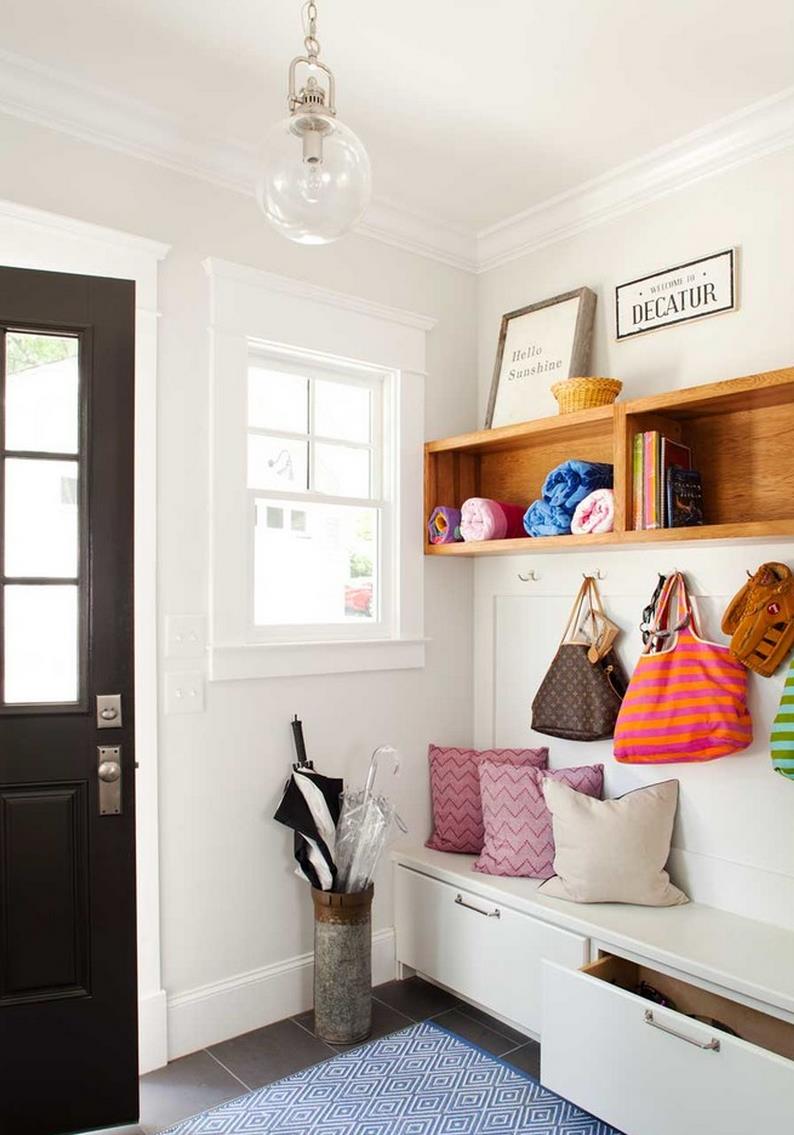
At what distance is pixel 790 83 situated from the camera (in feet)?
7.52

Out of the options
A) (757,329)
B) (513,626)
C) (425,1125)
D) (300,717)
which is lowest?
(425,1125)

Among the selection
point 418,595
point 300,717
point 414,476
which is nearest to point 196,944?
point 300,717

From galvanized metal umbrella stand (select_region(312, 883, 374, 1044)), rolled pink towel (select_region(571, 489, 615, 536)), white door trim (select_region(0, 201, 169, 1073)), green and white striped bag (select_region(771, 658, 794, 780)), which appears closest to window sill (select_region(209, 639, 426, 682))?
white door trim (select_region(0, 201, 169, 1073))

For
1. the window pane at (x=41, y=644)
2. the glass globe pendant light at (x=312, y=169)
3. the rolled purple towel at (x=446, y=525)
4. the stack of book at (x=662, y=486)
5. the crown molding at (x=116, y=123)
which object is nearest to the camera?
the glass globe pendant light at (x=312, y=169)

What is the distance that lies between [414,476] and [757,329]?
1211 millimetres

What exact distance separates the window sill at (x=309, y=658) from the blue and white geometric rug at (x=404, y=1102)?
1.13 m

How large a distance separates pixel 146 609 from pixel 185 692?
28cm

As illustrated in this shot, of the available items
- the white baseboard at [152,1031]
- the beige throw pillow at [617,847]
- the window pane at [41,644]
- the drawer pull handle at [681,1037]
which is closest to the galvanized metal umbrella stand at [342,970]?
the white baseboard at [152,1031]

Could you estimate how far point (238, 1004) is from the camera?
8.63 feet

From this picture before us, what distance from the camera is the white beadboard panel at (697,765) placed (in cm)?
239

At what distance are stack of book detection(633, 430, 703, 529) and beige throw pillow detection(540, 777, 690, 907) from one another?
80 cm

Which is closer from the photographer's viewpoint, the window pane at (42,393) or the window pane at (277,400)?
the window pane at (42,393)

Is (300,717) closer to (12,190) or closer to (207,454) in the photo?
(207,454)

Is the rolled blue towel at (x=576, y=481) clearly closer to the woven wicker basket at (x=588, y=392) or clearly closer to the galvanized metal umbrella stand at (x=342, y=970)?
the woven wicker basket at (x=588, y=392)
